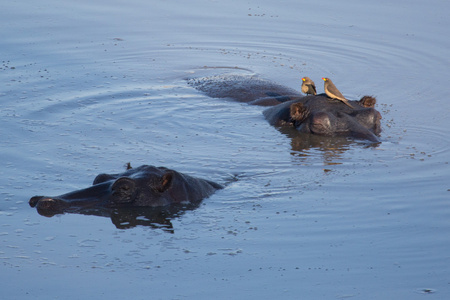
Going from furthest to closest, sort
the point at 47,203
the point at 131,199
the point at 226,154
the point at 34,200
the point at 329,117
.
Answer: the point at 329,117 < the point at 226,154 < the point at 34,200 < the point at 131,199 < the point at 47,203

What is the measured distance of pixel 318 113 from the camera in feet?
36.0

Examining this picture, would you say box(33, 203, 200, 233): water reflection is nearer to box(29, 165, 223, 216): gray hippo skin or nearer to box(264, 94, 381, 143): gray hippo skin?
box(29, 165, 223, 216): gray hippo skin

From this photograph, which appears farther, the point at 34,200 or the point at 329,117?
the point at 329,117

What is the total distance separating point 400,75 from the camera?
14.7 m

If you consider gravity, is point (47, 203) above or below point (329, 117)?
below

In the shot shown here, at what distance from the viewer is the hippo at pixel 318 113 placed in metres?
10.9

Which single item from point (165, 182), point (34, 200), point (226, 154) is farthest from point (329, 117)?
point (34, 200)

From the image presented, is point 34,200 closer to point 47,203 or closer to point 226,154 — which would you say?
point 47,203

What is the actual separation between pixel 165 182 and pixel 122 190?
44cm

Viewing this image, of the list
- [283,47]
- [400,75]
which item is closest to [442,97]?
[400,75]

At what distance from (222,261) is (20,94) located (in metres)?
7.02

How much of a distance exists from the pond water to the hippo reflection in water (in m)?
0.14

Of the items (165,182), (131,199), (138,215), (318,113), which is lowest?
(138,215)

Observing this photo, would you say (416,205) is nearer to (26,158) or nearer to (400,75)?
(26,158)
